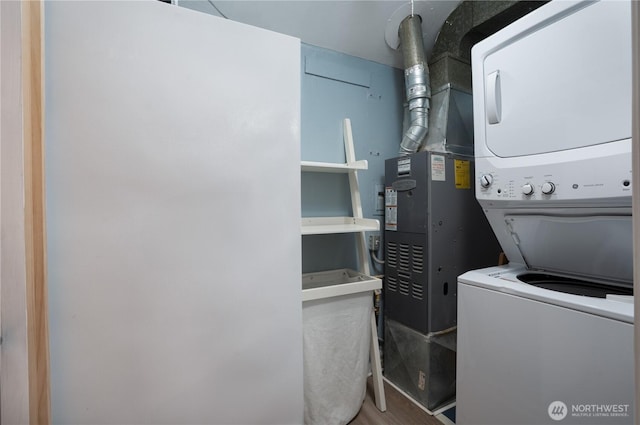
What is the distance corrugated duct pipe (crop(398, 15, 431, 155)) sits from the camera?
5.33ft

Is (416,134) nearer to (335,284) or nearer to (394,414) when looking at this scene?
(335,284)

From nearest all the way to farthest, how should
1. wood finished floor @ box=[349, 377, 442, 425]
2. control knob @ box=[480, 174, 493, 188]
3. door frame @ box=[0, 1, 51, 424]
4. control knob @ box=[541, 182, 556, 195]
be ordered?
door frame @ box=[0, 1, 51, 424], control knob @ box=[541, 182, 556, 195], control knob @ box=[480, 174, 493, 188], wood finished floor @ box=[349, 377, 442, 425]

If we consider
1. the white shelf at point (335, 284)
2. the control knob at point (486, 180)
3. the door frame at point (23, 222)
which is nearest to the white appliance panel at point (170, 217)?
the door frame at point (23, 222)

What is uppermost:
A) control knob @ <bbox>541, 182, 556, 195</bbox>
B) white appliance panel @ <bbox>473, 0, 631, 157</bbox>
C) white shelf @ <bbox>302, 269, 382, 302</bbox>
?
white appliance panel @ <bbox>473, 0, 631, 157</bbox>

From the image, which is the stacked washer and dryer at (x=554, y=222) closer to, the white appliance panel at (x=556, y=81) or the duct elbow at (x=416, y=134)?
the white appliance panel at (x=556, y=81)

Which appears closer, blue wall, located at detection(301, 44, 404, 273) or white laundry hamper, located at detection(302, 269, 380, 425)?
white laundry hamper, located at detection(302, 269, 380, 425)

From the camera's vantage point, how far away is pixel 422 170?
4.93ft

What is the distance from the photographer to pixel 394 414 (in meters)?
1.47

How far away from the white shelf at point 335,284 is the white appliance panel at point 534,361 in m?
0.44

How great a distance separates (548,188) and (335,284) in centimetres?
114

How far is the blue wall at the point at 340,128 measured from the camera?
168 cm

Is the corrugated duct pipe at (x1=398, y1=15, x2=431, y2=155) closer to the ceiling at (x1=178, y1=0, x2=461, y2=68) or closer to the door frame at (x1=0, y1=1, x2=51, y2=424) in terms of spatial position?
the ceiling at (x1=178, y1=0, x2=461, y2=68)

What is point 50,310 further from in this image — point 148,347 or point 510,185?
point 510,185

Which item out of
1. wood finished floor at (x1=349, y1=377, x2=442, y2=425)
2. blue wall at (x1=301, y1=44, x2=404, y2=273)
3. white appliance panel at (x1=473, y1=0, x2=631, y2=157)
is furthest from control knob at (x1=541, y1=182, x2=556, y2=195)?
wood finished floor at (x1=349, y1=377, x2=442, y2=425)
